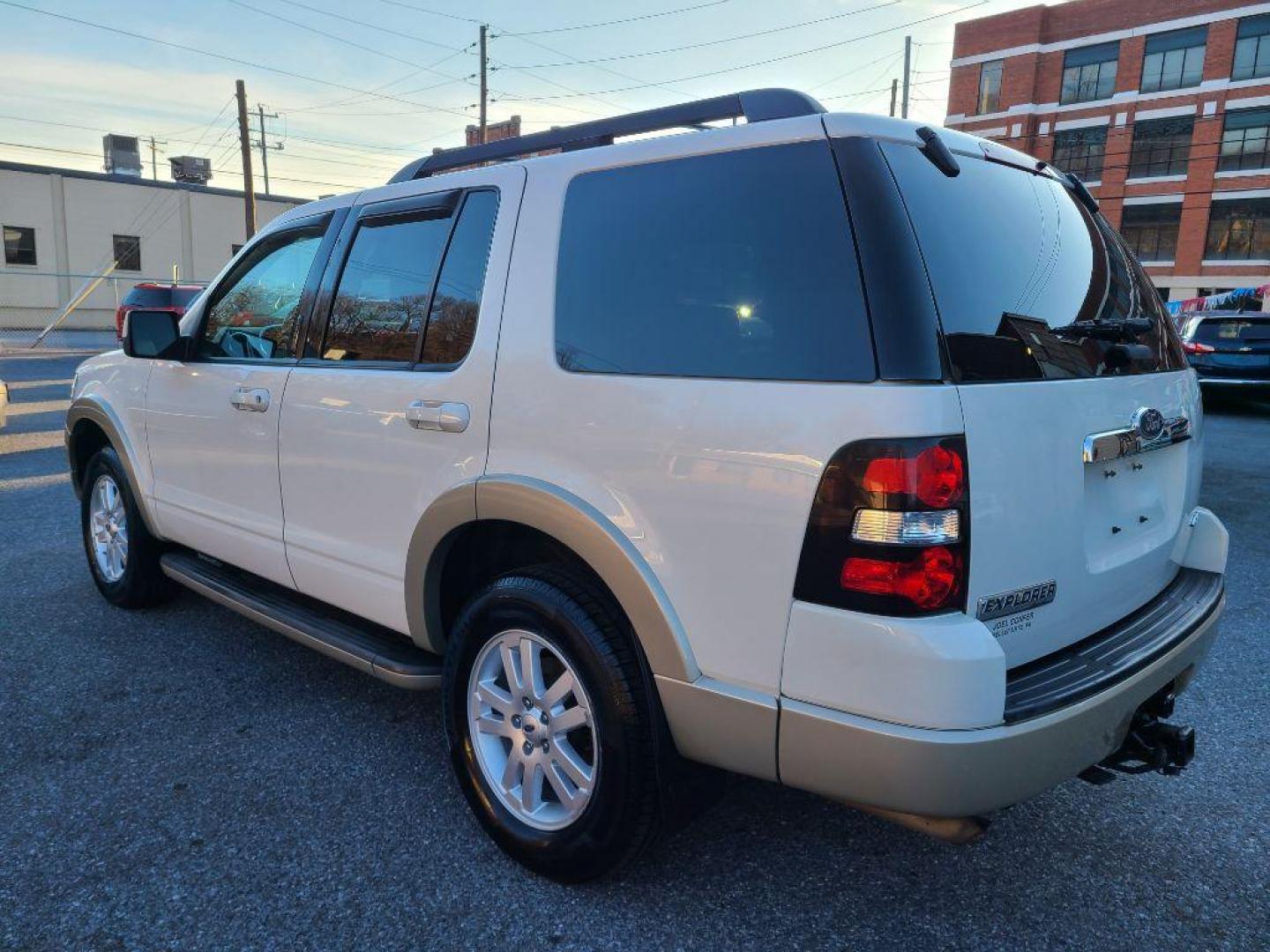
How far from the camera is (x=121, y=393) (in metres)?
4.25

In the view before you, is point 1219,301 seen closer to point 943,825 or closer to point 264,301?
point 264,301

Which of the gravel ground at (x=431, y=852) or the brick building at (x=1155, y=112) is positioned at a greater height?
the brick building at (x=1155, y=112)

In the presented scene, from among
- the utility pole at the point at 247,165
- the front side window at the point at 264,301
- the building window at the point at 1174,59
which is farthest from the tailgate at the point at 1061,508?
the building window at the point at 1174,59

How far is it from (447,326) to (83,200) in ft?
124

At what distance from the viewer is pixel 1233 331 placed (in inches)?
492

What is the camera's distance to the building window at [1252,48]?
36.4 m

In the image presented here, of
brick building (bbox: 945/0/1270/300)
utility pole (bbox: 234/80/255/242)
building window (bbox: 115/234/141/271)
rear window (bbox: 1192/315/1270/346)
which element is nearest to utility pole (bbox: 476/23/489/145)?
utility pole (bbox: 234/80/255/242)

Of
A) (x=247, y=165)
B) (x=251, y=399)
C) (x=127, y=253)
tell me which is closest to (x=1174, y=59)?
(x=247, y=165)

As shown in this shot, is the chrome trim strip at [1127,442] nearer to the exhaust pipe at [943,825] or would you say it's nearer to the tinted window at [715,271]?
the tinted window at [715,271]

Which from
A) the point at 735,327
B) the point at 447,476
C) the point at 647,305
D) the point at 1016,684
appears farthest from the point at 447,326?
the point at 1016,684

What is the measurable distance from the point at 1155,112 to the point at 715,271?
4606cm

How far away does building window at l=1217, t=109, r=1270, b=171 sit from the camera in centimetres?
3681

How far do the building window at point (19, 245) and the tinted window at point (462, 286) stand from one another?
122 feet

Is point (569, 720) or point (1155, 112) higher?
point (1155, 112)
